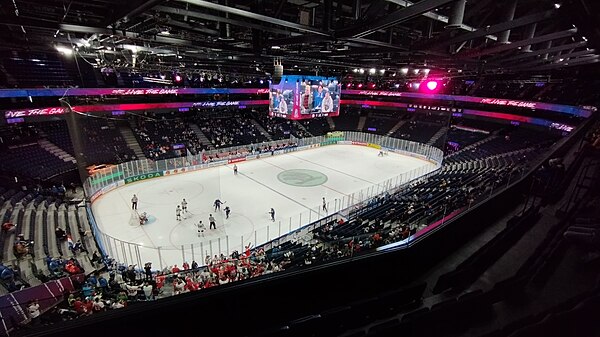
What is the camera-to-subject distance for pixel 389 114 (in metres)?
48.2

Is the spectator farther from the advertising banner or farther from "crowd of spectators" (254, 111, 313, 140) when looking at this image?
"crowd of spectators" (254, 111, 313, 140)

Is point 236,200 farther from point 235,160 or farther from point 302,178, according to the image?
point 235,160

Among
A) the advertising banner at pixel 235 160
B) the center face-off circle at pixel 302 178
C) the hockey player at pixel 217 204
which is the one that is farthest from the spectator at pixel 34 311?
the advertising banner at pixel 235 160

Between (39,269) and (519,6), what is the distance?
1656cm

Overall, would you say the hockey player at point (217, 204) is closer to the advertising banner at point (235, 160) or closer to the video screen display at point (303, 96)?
the video screen display at point (303, 96)

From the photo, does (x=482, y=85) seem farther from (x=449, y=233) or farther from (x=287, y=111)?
(x=449, y=233)

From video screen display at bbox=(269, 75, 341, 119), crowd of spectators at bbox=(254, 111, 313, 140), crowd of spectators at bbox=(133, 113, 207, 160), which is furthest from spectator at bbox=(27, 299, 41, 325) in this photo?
crowd of spectators at bbox=(254, 111, 313, 140)

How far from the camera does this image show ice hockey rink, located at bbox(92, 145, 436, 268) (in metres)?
14.9

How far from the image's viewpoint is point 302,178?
86.4ft

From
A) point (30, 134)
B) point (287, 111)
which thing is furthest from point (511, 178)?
point (30, 134)

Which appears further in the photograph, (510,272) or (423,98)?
(423,98)

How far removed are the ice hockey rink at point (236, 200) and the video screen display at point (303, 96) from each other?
6536 millimetres

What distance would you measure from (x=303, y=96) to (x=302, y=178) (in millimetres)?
9658

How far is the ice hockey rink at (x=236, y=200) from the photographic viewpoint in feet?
48.9
